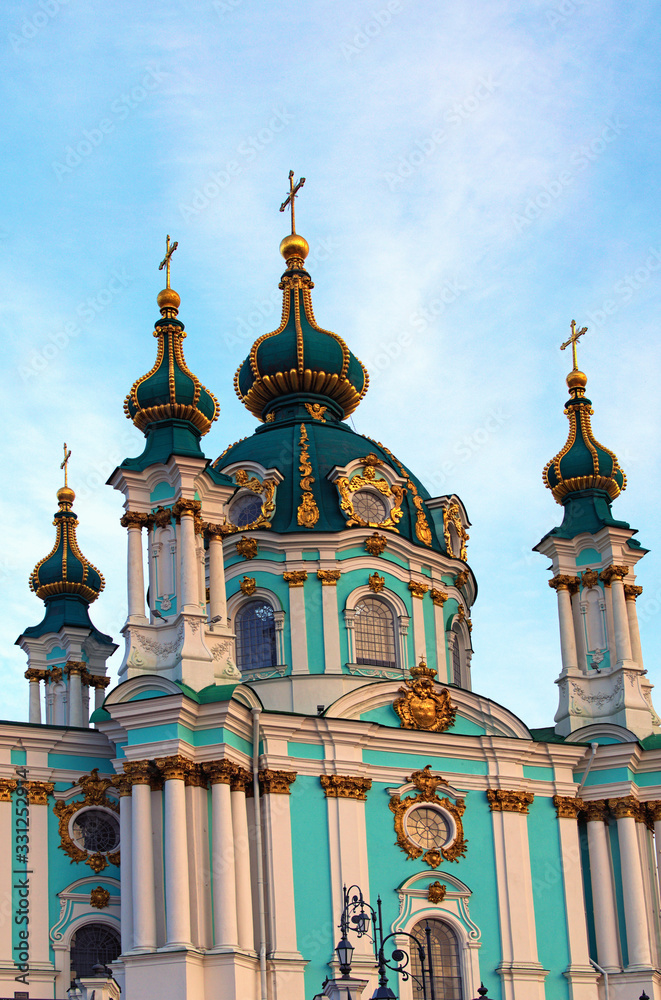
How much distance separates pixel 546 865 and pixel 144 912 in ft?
25.2

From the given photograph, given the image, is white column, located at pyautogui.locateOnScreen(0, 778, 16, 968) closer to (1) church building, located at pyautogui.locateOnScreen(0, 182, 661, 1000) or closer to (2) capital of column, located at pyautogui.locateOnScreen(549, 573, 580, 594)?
(1) church building, located at pyautogui.locateOnScreen(0, 182, 661, 1000)

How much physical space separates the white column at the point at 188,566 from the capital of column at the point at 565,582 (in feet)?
25.6

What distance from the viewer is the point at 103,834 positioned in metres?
24.2

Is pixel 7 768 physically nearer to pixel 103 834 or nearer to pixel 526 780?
pixel 103 834

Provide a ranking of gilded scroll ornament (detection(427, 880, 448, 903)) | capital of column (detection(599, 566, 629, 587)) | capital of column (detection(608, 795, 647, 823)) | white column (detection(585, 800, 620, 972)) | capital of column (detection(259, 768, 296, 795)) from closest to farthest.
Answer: capital of column (detection(259, 768, 296, 795)), gilded scroll ornament (detection(427, 880, 448, 903)), white column (detection(585, 800, 620, 972)), capital of column (detection(608, 795, 647, 823)), capital of column (detection(599, 566, 629, 587))

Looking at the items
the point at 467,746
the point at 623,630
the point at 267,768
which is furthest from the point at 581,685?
the point at 267,768

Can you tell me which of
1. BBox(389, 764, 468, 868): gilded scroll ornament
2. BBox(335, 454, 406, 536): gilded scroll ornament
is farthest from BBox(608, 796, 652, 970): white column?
BBox(335, 454, 406, 536): gilded scroll ornament

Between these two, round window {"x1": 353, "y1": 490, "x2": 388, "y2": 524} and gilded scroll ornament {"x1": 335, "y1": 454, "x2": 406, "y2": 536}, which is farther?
round window {"x1": 353, "y1": 490, "x2": 388, "y2": 524}

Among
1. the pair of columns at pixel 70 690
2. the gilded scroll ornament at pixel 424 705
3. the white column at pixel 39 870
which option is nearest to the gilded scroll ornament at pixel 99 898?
the white column at pixel 39 870

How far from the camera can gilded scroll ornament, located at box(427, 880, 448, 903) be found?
25.0 meters

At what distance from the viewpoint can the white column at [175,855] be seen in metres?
21.8

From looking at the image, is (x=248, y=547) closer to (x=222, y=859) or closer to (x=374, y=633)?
(x=374, y=633)

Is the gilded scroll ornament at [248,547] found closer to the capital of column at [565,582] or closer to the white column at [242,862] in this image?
the white column at [242,862]

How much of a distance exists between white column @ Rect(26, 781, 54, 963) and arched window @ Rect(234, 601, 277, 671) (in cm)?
500
